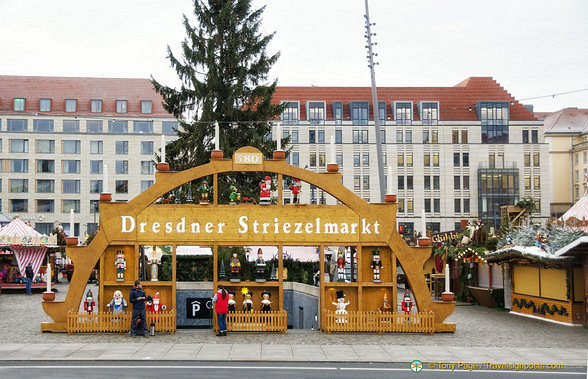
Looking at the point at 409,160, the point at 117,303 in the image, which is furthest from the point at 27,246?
the point at 409,160

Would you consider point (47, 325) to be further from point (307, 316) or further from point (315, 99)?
point (315, 99)

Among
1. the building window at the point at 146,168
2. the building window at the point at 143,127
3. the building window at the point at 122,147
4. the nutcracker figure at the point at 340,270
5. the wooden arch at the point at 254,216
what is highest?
the building window at the point at 143,127

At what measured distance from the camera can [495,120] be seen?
269ft

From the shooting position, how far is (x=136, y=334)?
791 inches

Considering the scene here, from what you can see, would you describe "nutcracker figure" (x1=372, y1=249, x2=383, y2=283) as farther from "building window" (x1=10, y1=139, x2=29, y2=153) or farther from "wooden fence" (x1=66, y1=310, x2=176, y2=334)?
"building window" (x1=10, y1=139, x2=29, y2=153)

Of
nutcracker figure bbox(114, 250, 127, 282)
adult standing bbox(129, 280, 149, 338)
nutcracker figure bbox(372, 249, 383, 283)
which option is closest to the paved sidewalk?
adult standing bbox(129, 280, 149, 338)

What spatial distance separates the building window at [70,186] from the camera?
84500 mm

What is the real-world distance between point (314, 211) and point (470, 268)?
1526cm

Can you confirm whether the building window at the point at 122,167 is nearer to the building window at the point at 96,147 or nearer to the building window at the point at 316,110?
the building window at the point at 96,147

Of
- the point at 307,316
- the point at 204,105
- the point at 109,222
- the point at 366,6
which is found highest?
the point at 366,6

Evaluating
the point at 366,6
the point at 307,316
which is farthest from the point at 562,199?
the point at 307,316

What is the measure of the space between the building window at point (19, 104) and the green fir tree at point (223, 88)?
166 feet

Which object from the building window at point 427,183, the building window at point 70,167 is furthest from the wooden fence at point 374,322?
the building window at point 70,167

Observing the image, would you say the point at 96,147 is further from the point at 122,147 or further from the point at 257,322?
the point at 257,322
